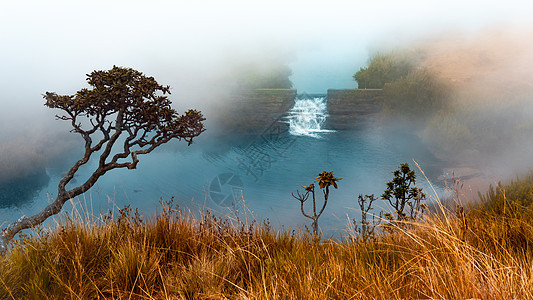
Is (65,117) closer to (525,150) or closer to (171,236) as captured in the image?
(171,236)

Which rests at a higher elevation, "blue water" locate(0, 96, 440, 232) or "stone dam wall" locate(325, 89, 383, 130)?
"stone dam wall" locate(325, 89, 383, 130)

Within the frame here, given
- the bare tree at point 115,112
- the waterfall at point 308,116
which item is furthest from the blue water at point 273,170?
the bare tree at point 115,112

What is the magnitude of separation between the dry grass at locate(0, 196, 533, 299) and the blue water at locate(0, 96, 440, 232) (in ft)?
39.4

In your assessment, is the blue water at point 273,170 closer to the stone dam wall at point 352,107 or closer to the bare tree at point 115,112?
the stone dam wall at point 352,107

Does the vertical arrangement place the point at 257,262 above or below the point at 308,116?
below

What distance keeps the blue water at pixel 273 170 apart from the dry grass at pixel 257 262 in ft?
39.4

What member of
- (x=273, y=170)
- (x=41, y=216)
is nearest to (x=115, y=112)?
(x=41, y=216)

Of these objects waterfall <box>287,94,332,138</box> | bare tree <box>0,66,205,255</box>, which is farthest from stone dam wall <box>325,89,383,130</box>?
bare tree <box>0,66,205,255</box>

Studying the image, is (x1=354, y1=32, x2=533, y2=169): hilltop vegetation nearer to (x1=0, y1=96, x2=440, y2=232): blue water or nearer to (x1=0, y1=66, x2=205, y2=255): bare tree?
(x1=0, y1=96, x2=440, y2=232): blue water

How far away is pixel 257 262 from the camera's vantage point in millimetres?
3113

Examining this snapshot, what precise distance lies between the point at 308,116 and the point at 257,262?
2741 centimetres

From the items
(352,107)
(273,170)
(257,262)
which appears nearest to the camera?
(257,262)

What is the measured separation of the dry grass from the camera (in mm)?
2086

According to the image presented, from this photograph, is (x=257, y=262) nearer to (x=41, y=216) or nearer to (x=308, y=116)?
(x=41, y=216)
